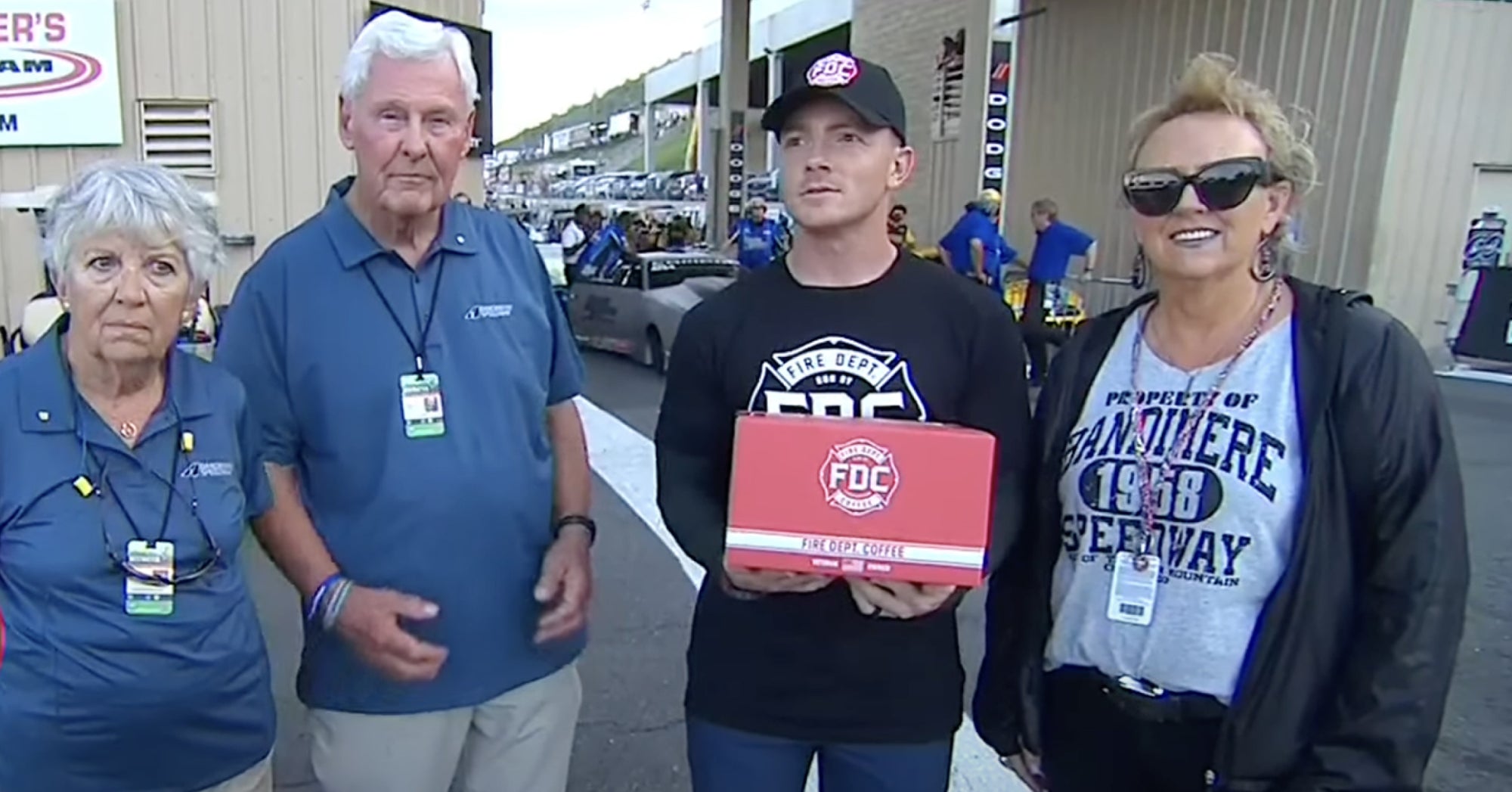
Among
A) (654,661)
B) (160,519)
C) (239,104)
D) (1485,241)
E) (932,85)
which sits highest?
(932,85)

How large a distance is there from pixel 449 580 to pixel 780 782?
719 mm

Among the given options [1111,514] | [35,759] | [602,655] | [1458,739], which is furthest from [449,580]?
[1458,739]

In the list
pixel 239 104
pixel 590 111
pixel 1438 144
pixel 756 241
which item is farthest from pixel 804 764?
pixel 590 111

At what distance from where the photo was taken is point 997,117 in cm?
1667

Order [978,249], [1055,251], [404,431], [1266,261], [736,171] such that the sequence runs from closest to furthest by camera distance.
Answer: [1266,261] < [404,431] < [1055,251] < [978,249] < [736,171]

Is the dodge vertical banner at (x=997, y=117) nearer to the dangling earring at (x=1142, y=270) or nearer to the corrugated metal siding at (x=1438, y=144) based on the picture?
the corrugated metal siding at (x=1438, y=144)

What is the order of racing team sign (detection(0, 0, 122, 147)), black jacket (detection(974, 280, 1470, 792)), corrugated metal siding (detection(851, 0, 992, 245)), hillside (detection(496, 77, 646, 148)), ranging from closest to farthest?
black jacket (detection(974, 280, 1470, 792)) → racing team sign (detection(0, 0, 122, 147)) → corrugated metal siding (detection(851, 0, 992, 245)) → hillside (detection(496, 77, 646, 148))

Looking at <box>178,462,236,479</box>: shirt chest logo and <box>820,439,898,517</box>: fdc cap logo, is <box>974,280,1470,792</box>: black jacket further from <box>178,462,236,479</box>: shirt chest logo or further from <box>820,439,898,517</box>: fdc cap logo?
<box>178,462,236,479</box>: shirt chest logo

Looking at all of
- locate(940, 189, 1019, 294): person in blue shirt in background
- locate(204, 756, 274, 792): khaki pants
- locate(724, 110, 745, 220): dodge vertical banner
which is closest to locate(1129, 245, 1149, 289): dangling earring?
locate(204, 756, 274, 792): khaki pants

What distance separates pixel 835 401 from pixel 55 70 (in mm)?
6225

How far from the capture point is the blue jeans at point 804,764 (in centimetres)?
191

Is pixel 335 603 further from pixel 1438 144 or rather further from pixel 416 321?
pixel 1438 144

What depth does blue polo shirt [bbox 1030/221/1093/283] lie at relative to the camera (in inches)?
422

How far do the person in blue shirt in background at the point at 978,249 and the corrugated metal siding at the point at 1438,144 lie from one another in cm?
411
